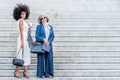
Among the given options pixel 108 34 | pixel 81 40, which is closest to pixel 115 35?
pixel 108 34

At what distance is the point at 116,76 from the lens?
9469mm

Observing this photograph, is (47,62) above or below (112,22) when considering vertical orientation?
below

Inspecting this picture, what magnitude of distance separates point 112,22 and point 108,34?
1.17 m

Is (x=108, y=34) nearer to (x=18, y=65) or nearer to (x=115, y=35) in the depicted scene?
(x=115, y=35)

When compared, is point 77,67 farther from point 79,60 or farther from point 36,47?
point 36,47

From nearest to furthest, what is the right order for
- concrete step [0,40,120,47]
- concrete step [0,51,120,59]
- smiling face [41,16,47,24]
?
1. smiling face [41,16,47,24]
2. concrete step [0,51,120,59]
3. concrete step [0,40,120,47]

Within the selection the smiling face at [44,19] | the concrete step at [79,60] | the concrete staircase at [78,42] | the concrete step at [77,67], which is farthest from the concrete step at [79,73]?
the smiling face at [44,19]

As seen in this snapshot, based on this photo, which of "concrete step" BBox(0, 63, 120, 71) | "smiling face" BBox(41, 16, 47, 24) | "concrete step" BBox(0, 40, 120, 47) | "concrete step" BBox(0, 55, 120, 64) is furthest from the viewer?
"concrete step" BBox(0, 40, 120, 47)

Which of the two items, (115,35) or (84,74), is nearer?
(84,74)

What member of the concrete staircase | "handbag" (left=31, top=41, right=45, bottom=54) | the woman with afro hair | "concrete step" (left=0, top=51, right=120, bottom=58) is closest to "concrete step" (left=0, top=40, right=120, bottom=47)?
the concrete staircase

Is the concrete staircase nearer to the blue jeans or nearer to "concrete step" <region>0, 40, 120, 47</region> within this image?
"concrete step" <region>0, 40, 120, 47</region>

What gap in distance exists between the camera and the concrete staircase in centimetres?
954

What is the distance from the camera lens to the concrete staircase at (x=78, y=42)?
9.54 meters

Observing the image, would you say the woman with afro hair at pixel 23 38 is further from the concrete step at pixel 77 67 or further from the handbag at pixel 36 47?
the concrete step at pixel 77 67
